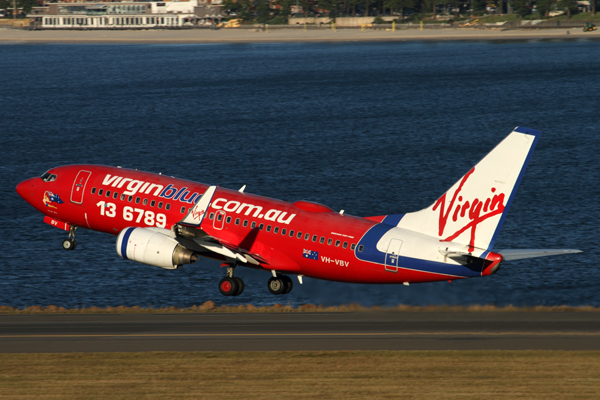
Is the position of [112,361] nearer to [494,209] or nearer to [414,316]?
[414,316]

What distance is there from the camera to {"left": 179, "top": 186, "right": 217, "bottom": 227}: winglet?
46.2 metres

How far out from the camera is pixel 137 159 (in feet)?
359

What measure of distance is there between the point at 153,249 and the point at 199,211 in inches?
151

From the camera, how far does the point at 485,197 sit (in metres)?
41.4

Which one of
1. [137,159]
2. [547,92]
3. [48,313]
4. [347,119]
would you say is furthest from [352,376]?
[547,92]

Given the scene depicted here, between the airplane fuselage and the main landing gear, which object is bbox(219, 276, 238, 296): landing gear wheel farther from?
the airplane fuselage

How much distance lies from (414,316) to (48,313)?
2256cm

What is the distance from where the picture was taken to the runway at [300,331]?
3797 centimetres

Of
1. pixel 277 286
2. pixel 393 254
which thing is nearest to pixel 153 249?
pixel 277 286

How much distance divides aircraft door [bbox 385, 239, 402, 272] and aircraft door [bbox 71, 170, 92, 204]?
73.2 ft

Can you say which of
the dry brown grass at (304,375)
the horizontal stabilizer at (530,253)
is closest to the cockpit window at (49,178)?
the dry brown grass at (304,375)

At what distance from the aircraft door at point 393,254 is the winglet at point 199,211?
35.9ft

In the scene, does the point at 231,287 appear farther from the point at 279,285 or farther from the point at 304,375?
the point at 304,375

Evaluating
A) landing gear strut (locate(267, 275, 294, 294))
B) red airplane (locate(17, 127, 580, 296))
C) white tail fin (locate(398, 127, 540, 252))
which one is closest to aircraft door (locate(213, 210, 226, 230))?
red airplane (locate(17, 127, 580, 296))
